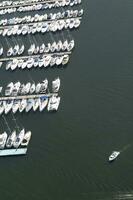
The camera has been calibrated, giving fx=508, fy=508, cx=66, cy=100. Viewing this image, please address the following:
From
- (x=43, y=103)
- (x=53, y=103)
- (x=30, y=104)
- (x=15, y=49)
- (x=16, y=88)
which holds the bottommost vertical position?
(x=30, y=104)

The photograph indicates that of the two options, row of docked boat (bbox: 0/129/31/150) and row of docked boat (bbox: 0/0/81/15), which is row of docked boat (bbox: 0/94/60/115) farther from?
row of docked boat (bbox: 0/0/81/15)

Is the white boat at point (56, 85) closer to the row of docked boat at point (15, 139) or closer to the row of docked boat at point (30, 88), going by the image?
the row of docked boat at point (30, 88)

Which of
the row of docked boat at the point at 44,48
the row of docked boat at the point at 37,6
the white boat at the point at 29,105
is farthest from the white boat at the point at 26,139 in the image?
the row of docked boat at the point at 37,6

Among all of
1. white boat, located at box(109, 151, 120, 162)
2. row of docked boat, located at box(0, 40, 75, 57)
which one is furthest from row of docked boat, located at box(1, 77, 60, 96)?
white boat, located at box(109, 151, 120, 162)

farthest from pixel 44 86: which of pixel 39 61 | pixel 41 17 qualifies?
pixel 41 17

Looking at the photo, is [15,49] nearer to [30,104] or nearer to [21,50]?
[21,50]
